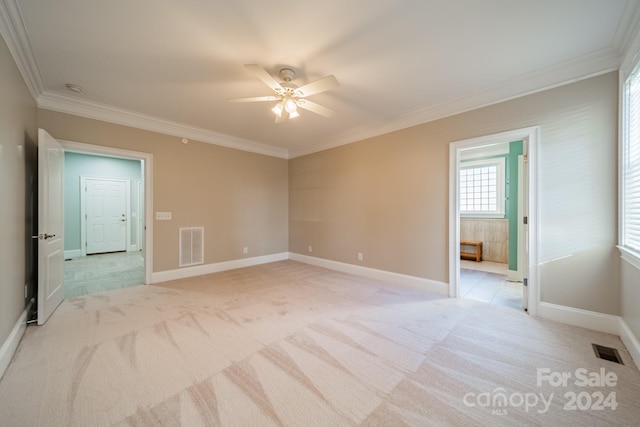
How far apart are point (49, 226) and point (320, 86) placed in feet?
11.1

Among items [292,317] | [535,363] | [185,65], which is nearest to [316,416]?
[292,317]

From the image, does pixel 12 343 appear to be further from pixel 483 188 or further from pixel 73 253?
pixel 483 188

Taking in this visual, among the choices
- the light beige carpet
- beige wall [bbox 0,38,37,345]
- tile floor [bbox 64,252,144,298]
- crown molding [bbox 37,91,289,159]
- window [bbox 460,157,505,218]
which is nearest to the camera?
the light beige carpet

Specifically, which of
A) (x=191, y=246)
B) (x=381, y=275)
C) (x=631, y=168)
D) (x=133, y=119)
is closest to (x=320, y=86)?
(x=631, y=168)

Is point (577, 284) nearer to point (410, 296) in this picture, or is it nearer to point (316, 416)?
point (410, 296)

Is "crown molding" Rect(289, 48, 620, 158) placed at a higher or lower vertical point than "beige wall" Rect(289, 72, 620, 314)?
higher

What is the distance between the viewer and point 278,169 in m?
5.78

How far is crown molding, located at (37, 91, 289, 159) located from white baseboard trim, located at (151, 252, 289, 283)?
235cm

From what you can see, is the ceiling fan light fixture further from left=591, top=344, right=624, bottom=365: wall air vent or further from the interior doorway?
the interior doorway

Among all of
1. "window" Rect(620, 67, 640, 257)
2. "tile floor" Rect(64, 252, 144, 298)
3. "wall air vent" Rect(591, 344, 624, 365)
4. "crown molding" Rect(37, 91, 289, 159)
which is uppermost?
"crown molding" Rect(37, 91, 289, 159)

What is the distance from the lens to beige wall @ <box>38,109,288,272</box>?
11.7 feet

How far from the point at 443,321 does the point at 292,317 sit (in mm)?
1653

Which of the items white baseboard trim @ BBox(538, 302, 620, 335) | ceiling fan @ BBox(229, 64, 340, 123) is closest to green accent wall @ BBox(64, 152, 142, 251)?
ceiling fan @ BBox(229, 64, 340, 123)

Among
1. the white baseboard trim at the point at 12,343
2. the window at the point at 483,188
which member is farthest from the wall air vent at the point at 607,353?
the white baseboard trim at the point at 12,343
